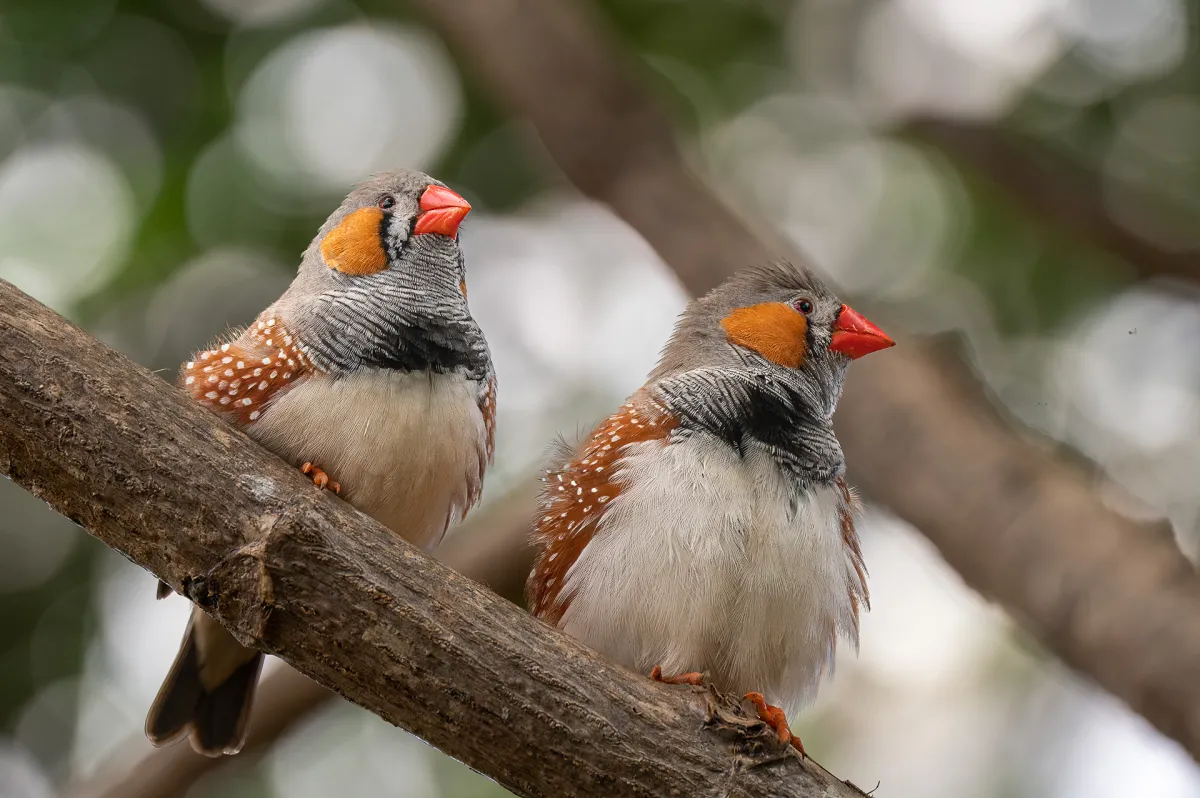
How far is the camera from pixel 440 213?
4125 mm

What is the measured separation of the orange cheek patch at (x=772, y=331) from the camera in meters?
4.36

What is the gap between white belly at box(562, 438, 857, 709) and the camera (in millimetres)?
3658

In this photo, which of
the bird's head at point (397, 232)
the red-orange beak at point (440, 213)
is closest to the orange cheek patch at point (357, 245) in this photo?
the bird's head at point (397, 232)

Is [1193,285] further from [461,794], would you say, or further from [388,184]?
[461,794]

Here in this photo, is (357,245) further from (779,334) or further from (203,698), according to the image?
(203,698)

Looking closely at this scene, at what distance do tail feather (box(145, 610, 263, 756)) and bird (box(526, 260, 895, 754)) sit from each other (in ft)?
3.57

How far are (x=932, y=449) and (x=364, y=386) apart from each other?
287 cm

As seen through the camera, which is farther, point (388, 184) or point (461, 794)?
point (461, 794)

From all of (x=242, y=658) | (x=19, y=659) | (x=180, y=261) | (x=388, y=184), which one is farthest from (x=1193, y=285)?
(x=19, y=659)

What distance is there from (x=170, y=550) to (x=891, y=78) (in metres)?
5.99

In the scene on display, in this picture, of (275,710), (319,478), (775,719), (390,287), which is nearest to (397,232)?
(390,287)

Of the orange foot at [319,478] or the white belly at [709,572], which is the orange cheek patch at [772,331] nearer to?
the white belly at [709,572]

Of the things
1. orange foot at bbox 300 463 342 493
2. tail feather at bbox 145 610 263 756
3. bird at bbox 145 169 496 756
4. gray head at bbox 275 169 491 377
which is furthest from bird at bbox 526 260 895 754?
tail feather at bbox 145 610 263 756

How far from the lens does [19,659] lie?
→ 659 centimetres
